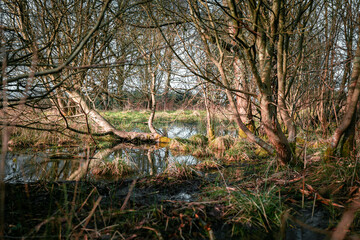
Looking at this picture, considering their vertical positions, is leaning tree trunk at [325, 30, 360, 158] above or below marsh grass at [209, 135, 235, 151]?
above

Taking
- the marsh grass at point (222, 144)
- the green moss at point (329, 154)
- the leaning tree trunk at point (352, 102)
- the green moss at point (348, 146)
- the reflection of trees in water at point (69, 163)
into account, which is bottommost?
the reflection of trees in water at point (69, 163)

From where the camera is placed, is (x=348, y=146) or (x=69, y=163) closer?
(x=348, y=146)

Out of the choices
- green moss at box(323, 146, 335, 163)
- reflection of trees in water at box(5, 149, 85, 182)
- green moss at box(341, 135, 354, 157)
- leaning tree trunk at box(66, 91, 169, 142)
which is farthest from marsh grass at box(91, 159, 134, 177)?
green moss at box(341, 135, 354, 157)

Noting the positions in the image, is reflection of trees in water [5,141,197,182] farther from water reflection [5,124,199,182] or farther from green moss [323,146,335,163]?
green moss [323,146,335,163]

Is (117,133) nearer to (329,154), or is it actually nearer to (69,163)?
(69,163)

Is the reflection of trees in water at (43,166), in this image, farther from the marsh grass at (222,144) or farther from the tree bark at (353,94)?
the tree bark at (353,94)

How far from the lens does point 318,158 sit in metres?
3.93

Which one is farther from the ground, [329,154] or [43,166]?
[329,154]

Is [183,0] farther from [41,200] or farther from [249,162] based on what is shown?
[41,200]

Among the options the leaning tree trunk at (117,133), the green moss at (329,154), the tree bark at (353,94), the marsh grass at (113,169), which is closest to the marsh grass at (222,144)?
the leaning tree trunk at (117,133)

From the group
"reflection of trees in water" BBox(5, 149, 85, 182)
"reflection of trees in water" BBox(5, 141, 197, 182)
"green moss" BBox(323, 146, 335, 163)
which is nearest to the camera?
"green moss" BBox(323, 146, 335, 163)

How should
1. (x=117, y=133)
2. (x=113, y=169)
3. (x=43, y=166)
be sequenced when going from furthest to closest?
(x=117, y=133) < (x=43, y=166) < (x=113, y=169)

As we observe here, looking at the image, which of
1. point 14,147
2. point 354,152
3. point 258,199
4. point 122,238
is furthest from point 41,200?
point 14,147

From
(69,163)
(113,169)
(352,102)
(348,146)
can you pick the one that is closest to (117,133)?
(69,163)
